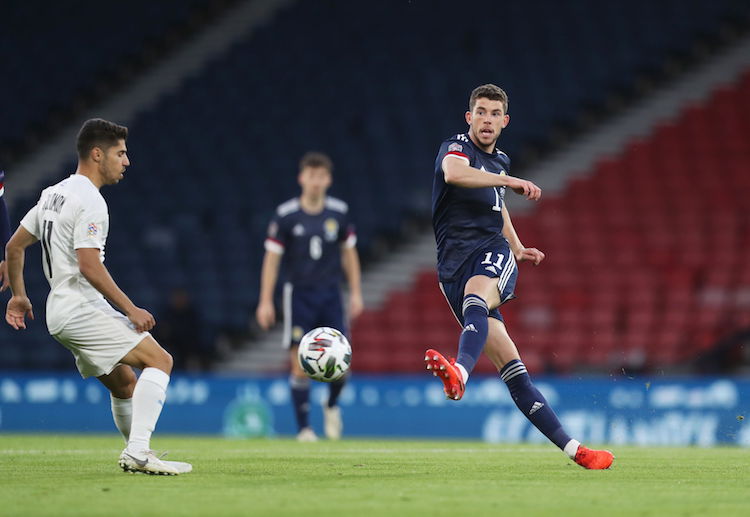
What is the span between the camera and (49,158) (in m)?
20.4

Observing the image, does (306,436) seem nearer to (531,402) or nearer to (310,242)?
(310,242)

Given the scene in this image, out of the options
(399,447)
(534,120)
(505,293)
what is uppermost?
(534,120)

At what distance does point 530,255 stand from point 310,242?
408 cm

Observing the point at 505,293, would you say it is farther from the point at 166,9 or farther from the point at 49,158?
the point at 166,9

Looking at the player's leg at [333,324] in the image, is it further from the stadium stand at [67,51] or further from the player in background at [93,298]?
the stadium stand at [67,51]

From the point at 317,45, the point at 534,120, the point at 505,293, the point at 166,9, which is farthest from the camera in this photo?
the point at 166,9

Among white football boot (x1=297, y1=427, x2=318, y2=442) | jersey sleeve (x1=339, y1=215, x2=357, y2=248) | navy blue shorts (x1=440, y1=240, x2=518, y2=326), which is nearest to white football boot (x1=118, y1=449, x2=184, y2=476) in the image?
navy blue shorts (x1=440, y1=240, x2=518, y2=326)

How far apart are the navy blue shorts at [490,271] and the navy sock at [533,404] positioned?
349mm

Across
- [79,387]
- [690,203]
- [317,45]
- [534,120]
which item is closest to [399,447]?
[79,387]

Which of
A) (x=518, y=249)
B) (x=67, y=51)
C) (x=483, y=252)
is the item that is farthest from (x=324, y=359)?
(x=67, y=51)

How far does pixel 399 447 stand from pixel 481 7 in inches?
524

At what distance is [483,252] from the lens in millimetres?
7086

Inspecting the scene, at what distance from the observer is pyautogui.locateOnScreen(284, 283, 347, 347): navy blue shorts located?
1089 centimetres

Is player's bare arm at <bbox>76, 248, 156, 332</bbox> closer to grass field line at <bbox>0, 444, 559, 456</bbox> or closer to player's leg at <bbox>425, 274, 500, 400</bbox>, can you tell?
player's leg at <bbox>425, 274, 500, 400</bbox>
